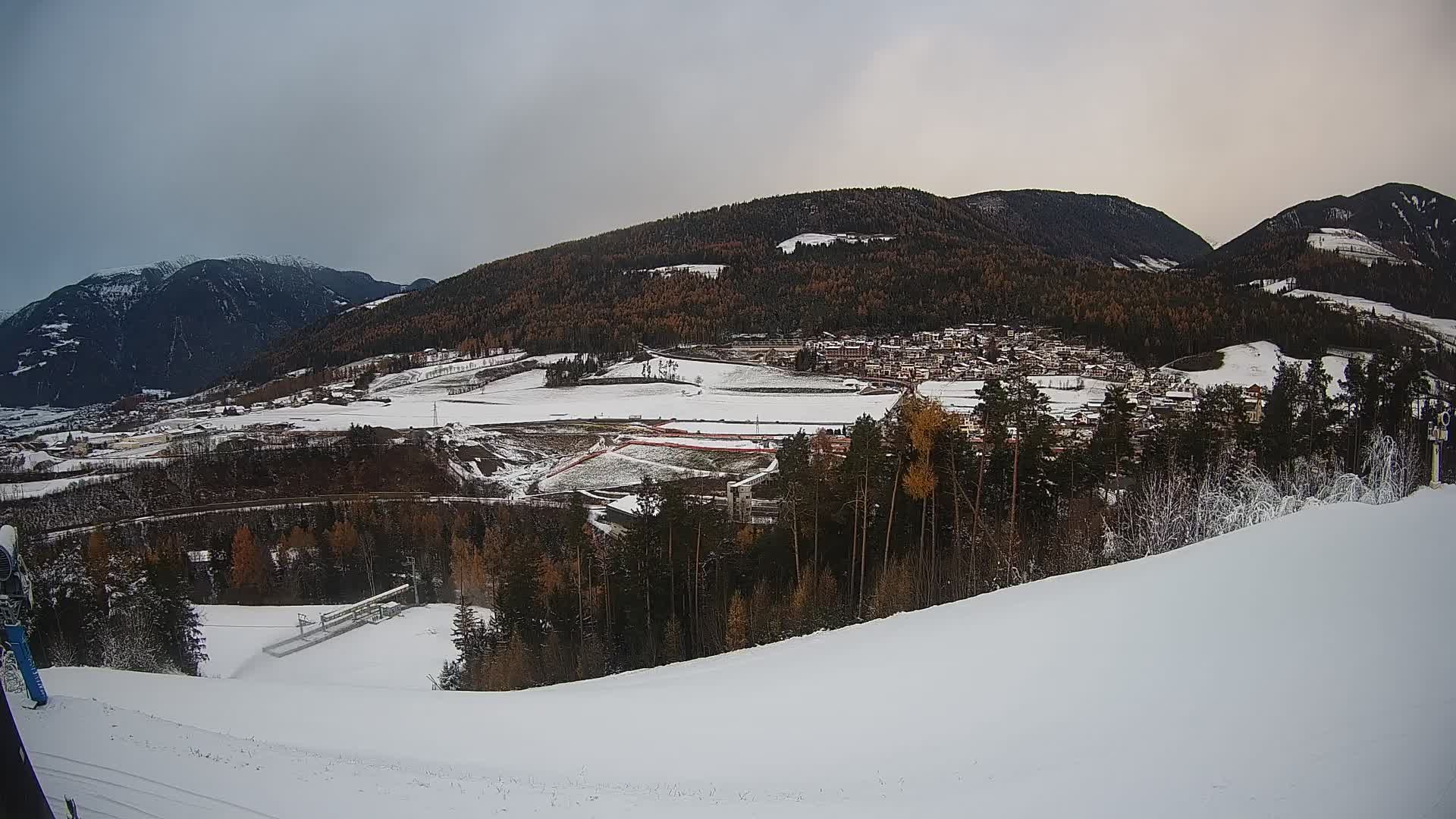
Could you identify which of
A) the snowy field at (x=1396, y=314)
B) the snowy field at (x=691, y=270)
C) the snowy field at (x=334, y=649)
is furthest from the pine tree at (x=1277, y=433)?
the snowy field at (x=691, y=270)

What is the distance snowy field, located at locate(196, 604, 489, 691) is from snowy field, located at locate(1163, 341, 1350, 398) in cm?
7005

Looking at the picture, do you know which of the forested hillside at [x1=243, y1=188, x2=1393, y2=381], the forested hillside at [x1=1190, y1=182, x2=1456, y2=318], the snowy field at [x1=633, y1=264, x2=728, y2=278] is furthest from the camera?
the snowy field at [x1=633, y1=264, x2=728, y2=278]

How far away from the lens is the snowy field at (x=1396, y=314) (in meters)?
75.5

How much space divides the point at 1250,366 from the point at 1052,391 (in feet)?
85.9

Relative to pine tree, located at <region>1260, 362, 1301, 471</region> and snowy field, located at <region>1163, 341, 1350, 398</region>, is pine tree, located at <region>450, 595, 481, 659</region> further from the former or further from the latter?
snowy field, located at <region>1163, 341, 1350, 398</region>

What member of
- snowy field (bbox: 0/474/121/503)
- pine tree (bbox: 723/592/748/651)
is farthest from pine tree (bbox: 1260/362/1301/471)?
snowy field (bbox: 0/474/121/503)

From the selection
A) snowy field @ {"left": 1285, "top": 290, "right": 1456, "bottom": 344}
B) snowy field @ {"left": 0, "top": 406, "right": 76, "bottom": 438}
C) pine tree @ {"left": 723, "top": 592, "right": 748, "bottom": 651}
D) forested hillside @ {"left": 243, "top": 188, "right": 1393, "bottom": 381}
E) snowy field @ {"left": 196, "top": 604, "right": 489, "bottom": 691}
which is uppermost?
forested hillside @ {"left": 243, "top": 188, "right": 1393, "bottom": 381}

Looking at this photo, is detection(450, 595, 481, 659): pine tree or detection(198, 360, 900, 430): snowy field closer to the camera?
detection(450, 595, 481, 659): pine tree

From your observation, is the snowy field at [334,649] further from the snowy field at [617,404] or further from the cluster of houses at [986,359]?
the cluster of houses at [986,359]

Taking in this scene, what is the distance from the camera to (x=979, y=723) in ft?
23.0

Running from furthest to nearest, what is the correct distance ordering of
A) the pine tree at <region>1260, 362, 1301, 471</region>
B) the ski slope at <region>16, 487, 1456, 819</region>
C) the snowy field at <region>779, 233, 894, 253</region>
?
the snowy field at <region>779, 233, 894, 253</region> < the pine tree at <region>1260, 362, 1301, 471</region> < the ski slope at <region>16, 487, 1456, 819</region>

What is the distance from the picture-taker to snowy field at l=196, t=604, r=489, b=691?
22672 millimetres

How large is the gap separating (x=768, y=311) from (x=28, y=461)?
96132mm

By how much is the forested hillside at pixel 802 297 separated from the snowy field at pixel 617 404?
80.3 feet
